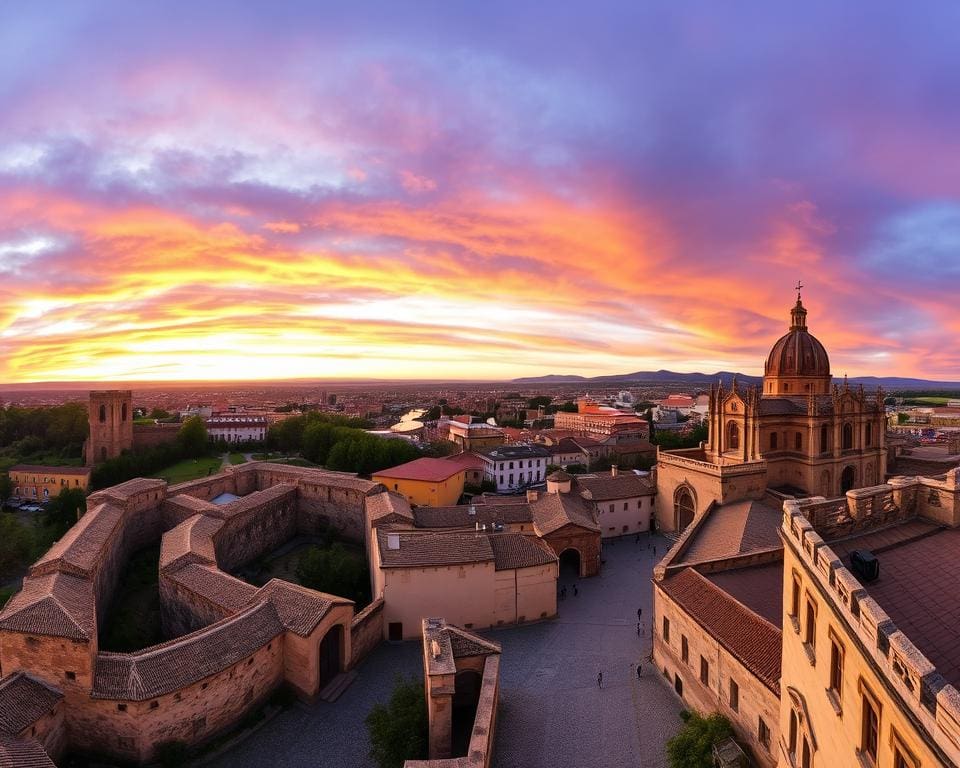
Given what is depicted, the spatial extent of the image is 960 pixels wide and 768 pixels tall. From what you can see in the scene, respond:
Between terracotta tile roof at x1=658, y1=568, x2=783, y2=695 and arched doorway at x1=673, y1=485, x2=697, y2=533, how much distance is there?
1561 centimetres

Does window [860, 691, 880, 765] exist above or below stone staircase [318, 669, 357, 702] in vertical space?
above

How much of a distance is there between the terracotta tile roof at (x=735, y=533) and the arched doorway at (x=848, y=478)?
842cm

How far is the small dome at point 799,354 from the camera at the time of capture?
1431 inches

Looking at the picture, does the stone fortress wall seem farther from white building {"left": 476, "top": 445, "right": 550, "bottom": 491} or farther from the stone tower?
the stone tower

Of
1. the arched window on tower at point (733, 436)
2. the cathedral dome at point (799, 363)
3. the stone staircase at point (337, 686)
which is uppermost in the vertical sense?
the cathedral dome at point (799, 363)

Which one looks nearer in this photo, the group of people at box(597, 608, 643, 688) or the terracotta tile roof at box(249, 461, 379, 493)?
the group of people at box(597, 608, 643, 688)

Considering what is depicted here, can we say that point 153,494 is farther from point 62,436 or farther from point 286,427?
point 62,436

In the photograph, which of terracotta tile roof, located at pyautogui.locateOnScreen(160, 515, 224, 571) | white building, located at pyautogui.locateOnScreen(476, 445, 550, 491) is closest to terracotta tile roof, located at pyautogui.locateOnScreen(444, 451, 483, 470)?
white building, located at pyautogui.locateOnScreen(476, 445, 550, 491)

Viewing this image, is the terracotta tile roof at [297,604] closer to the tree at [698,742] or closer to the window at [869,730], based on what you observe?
the tree at [698,742]

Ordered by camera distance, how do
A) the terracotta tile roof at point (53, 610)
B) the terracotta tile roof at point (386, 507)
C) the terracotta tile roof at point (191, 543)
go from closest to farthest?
the terracotta tile roof at point (53, 610) < the terracotta tile roof at point (191, 543) < the terracotta tile roof at point (386, 507)

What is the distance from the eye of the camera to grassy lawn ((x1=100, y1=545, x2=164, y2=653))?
24141mm

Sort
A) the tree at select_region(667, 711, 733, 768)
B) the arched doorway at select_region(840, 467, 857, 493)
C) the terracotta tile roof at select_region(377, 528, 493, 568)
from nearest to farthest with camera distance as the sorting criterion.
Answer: the tree at select_region(667, 711, 733, 768)
the terracotta tile roof at select_region(377, 528, 493, 568)
the arched doorway at select_region(840, 467, 857, 493)

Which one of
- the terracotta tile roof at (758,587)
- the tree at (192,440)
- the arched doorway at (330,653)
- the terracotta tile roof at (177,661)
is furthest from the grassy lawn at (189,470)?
the terracotta tile roof at (758,587)

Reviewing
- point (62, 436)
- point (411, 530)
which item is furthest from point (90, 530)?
point (62, 436)
